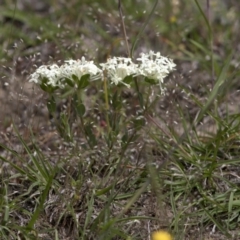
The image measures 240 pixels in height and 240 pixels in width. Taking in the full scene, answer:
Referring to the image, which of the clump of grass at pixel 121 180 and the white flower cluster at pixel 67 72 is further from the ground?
the white flower cluster at pixel 67 72

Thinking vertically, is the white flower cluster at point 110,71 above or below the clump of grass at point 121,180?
above

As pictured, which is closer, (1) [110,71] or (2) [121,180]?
(1) [110,71]

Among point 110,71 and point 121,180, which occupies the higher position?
point 110,71

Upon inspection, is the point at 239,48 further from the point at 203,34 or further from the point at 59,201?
the point at 59,201

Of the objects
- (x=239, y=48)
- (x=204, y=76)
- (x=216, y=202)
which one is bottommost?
(x=216, y=202)

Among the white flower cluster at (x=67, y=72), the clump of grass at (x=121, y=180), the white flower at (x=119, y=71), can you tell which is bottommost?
the clump of grass at (x=121, y=180)

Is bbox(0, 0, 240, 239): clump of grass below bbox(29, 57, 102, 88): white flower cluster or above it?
below

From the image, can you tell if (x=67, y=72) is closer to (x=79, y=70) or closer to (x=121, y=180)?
(x=79, y=70)

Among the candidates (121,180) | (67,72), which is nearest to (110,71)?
(67,72)

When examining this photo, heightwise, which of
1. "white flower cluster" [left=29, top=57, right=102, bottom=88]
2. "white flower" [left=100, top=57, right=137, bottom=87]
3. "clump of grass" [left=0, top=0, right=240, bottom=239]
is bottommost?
"clump of grass" [left=0, top=0, right=240, bottom=239]

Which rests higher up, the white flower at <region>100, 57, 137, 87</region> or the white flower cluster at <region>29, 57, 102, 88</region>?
the white flower at <region>100, 57, 137, 87</region>

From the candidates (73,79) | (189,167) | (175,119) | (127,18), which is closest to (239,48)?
(127,18)
